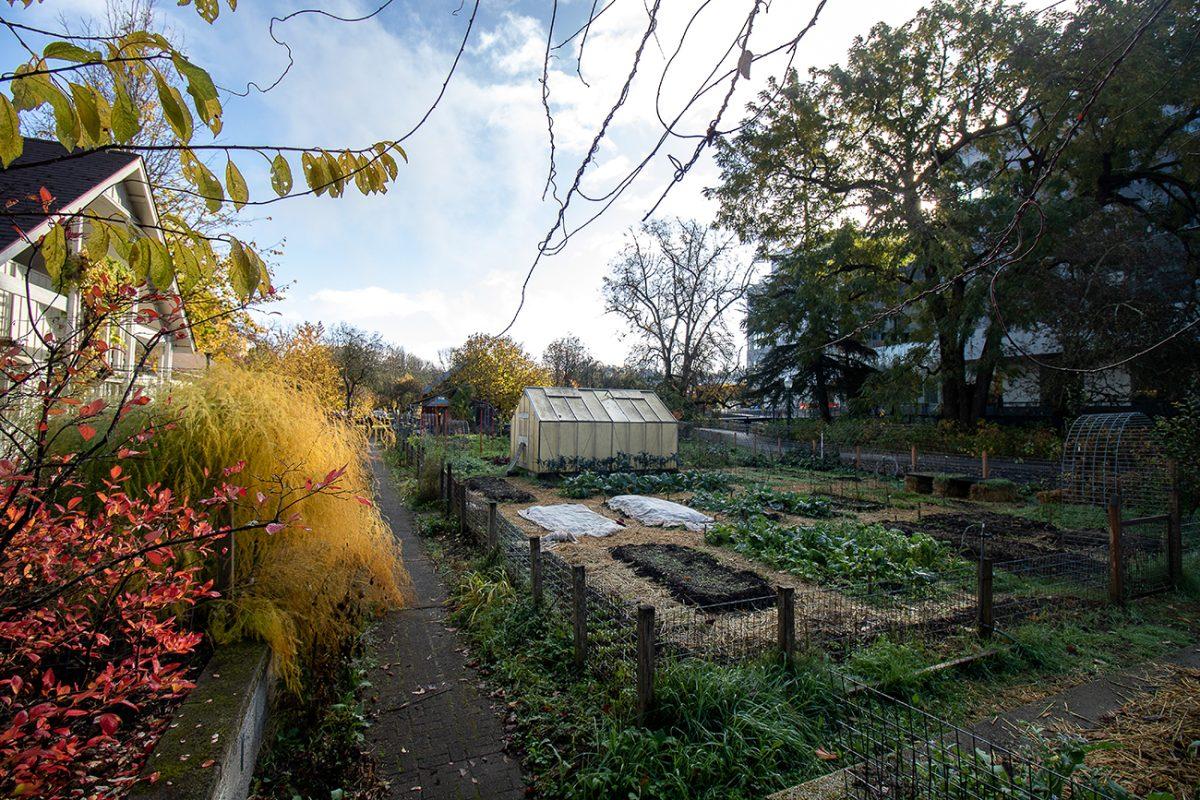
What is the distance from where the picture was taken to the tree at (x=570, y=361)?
51.5m

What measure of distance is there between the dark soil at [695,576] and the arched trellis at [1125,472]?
23.2 ft

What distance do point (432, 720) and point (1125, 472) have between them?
46.3ft

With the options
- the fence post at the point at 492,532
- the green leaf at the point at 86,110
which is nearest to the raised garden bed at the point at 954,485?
the fence post at the point at 492,532

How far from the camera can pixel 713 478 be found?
16.8 metres

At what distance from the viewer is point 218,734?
2963mm

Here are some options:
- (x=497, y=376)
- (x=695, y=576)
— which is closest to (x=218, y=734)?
(x=695, y=576)

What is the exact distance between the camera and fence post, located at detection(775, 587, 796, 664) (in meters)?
4.47

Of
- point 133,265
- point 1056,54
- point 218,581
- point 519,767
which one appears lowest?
point 519,767

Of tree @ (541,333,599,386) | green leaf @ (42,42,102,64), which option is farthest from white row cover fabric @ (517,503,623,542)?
tree @ (541,333,599,386)

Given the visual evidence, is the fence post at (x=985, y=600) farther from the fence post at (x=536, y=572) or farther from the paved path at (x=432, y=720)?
the paved path at (x=432, y=720)

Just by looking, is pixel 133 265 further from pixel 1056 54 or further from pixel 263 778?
pixel 1056 54

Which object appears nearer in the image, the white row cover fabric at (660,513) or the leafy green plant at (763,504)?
the white row cover fabric at (660,513)

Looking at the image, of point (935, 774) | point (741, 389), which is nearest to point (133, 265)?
point (935, 774)

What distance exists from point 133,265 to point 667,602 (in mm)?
5882
